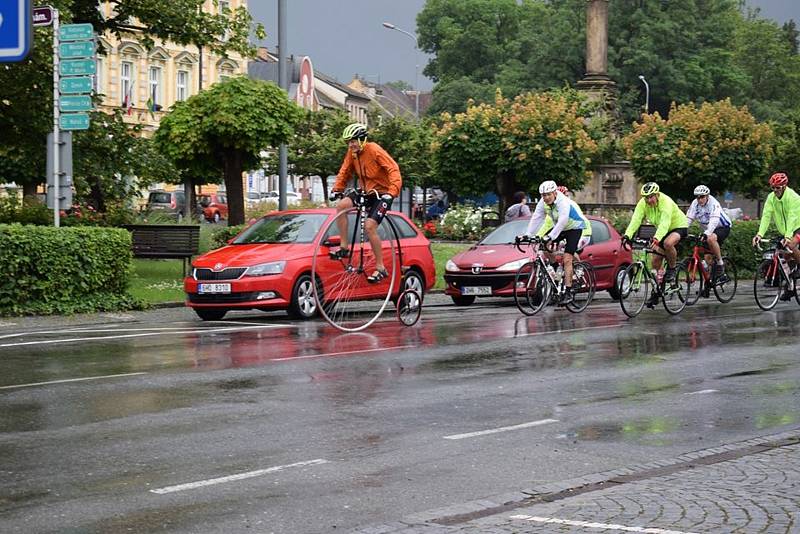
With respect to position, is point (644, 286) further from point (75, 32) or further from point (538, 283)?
point (75, 32)

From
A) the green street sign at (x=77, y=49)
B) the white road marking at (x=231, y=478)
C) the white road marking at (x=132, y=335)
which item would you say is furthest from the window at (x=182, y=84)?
the white road marking at (x=231, y=478)

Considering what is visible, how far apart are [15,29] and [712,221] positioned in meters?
12.9

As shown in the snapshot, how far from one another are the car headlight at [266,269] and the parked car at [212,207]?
2082 inches

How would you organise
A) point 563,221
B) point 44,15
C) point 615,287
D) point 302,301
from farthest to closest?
1. point 615,287
2. point 44,15
3. point 563,221
4. point 302,301

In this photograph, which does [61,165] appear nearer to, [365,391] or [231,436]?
[365,391]

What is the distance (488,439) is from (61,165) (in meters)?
14.3

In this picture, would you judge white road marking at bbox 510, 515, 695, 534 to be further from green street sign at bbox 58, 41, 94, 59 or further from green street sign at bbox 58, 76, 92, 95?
green street sign at bbox 58, 41, 94, 59

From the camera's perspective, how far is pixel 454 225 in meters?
47.6

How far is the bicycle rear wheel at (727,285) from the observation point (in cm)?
2308

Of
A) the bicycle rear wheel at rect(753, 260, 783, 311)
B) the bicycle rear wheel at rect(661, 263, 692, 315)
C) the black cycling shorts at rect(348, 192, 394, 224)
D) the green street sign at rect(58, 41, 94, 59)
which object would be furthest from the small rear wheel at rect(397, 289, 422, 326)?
the green street sign at rect(58, 41, 94, 59)

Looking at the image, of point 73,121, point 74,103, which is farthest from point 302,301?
point 74,103

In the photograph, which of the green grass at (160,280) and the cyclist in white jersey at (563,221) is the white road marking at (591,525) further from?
the green grass at (160,280)

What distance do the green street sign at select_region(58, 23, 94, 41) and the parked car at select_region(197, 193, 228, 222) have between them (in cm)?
4963

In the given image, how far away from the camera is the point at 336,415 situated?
1023 cm
